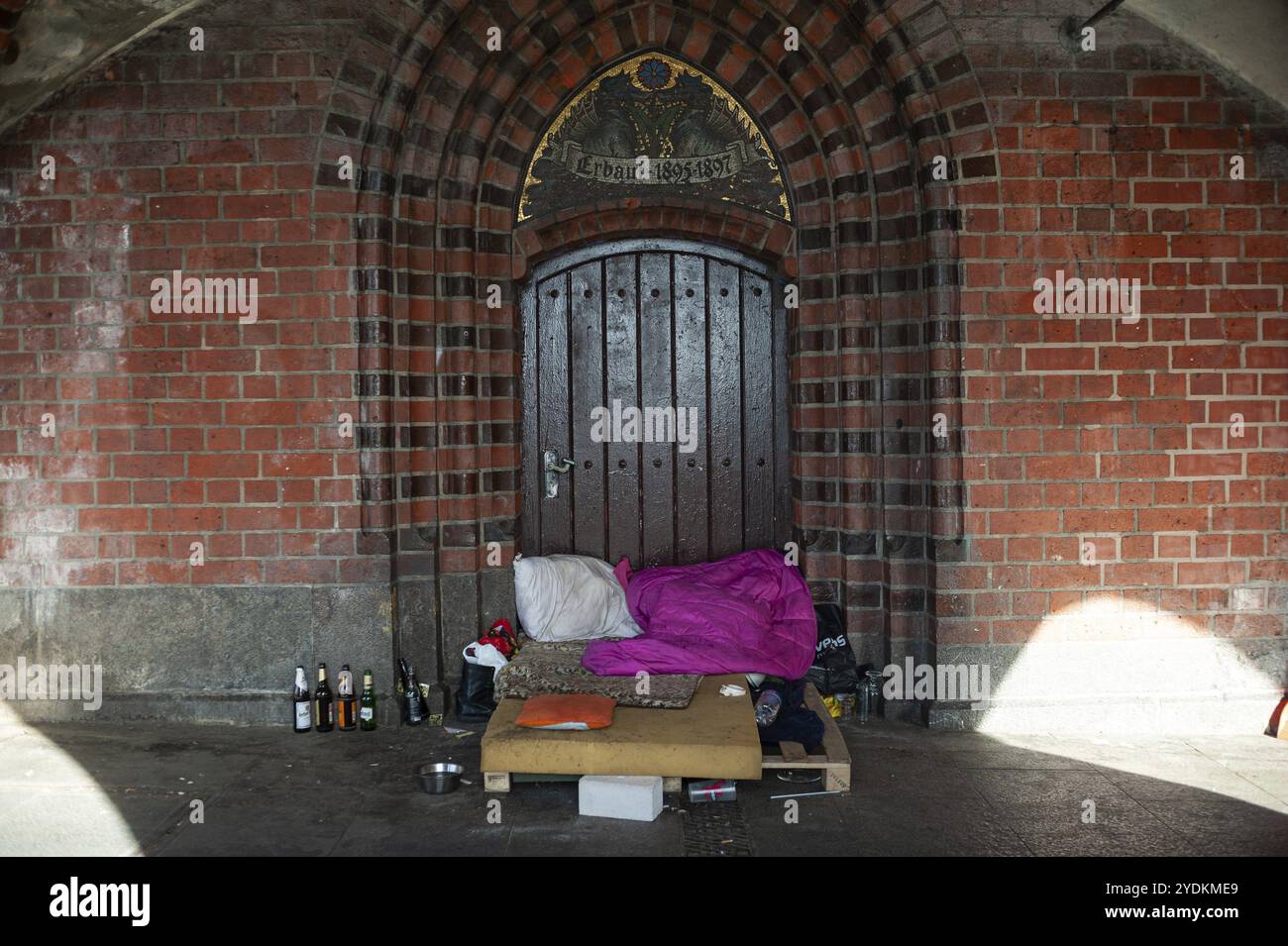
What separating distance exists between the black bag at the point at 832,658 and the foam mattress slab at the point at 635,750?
1.15 metres

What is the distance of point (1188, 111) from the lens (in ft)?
17.9

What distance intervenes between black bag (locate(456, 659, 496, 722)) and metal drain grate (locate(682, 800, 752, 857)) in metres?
1.58

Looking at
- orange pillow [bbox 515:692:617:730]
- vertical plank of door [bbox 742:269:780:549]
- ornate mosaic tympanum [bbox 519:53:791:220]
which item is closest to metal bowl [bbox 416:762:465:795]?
orange pillow [bbox 515:692:617:730]

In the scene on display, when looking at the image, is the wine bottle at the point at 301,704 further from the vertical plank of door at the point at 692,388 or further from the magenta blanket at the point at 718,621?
the vertical plank of door at the point at 692,388

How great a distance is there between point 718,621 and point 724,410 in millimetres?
1287

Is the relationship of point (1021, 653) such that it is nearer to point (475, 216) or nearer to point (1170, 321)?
point (1170, 321)

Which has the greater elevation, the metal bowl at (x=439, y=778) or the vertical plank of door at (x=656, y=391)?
the vertical plank of door at (x=656, y=391)

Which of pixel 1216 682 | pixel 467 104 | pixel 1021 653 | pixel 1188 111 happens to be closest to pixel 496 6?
pixel 467 104

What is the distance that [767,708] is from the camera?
5012 millimetres

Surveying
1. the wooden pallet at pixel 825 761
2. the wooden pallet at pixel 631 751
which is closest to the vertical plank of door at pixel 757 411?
the wooden pallet at pixel 825 761

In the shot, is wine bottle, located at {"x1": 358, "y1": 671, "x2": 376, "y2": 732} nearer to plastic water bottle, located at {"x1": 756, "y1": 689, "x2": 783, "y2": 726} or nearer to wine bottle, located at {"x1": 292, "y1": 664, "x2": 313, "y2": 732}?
wine bottle, located at {"x1": 292, "y1": 664, "x2": 313, "y2": 732}

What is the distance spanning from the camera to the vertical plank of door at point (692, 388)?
20.3 ft

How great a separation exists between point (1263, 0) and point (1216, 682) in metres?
3.30

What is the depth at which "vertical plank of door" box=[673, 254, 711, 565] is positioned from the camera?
20.3 ft
